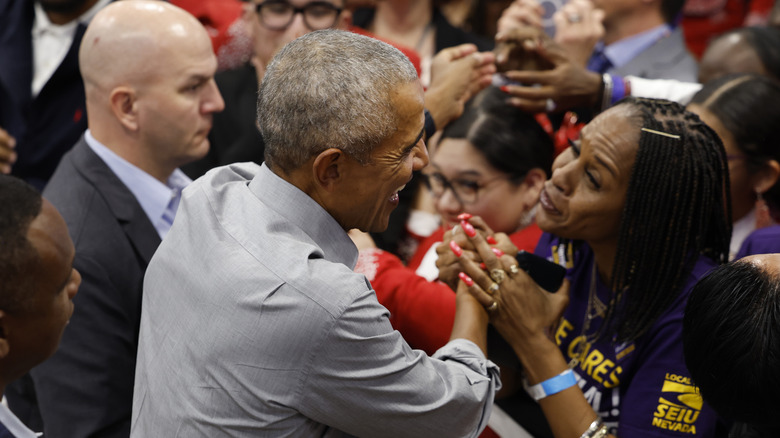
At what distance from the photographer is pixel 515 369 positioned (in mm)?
2207

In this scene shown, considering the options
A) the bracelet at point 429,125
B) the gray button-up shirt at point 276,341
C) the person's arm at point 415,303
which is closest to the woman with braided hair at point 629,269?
the person's arm at point 415,303

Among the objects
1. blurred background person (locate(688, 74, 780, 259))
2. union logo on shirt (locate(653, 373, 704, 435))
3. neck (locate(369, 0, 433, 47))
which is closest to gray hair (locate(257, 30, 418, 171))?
union logo on shirt (locate(653, 373, 704, 435))

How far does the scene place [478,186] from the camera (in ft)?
8.70

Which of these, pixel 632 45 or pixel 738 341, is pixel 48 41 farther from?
pixel 738 341

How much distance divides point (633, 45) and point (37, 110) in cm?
285

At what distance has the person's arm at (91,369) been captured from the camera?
2061mm

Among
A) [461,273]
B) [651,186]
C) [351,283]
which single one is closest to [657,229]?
[651,186]

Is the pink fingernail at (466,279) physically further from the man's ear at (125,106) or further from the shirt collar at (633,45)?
the shirt collar at (633,45)

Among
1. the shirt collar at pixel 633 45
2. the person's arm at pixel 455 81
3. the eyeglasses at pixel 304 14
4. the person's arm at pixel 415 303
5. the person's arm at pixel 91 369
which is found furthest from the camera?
the shirt collar at pixel 633 45

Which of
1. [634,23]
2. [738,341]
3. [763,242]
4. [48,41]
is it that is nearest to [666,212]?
[763,242]

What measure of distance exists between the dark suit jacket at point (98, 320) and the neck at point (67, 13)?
1670 mm

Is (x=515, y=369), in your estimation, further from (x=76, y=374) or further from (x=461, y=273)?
(x=76, y=374)

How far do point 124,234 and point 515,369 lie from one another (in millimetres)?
1181

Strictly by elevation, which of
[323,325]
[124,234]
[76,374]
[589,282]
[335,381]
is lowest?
[76,374]
